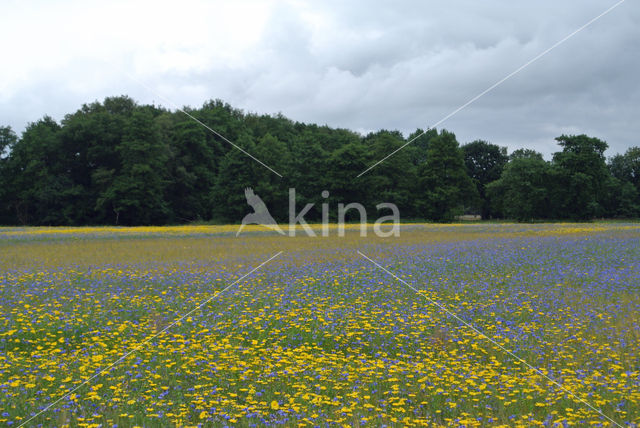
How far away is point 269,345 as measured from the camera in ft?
30.5

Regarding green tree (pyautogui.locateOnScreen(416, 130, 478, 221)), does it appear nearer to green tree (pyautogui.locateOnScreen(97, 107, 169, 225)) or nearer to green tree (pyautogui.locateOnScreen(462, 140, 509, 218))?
green tree (pyautogui.locateOnScreen(462, 140, 509, 218))

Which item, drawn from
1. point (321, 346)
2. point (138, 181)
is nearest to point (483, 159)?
point (138, 181)

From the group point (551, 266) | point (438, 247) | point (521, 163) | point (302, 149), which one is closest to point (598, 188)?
point (521, 163)

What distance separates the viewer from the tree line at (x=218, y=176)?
7125cm

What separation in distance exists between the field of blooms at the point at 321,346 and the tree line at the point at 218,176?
57.1 metres

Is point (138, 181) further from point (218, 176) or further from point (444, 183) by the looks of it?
point (444, 183)

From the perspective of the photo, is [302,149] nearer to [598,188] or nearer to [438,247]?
[598,188]

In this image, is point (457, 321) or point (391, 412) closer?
point (391, 412)

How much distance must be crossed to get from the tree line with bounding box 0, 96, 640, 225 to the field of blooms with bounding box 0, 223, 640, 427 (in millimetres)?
57137

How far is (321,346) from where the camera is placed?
9352 millimetres

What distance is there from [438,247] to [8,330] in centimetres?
2100

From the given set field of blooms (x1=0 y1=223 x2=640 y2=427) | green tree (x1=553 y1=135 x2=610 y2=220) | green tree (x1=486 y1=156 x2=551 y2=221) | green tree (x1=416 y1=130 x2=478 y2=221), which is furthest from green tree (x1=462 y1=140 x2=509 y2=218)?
field of blooms (x1=0 y1=223 x2=640 y2=427)

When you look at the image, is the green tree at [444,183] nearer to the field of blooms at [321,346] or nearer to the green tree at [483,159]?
the green tree at [483,159]

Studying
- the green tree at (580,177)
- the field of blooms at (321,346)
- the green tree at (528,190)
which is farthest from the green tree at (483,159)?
the field of blooms at (321,346)
